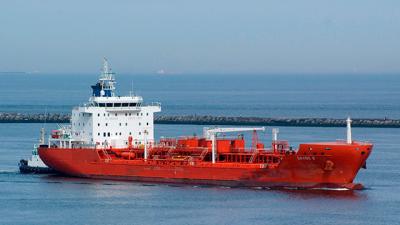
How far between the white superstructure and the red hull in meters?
0.95

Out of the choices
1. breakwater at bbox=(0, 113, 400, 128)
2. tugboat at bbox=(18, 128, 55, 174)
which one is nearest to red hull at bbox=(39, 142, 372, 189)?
tugboat at bbox=(18, 128, 55, 174)

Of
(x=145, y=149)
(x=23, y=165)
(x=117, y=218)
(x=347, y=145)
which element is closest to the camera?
(x=117, y=218)

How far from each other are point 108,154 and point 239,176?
6.98 metres

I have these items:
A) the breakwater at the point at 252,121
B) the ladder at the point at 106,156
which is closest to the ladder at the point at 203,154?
the ladder at the point at 106,156

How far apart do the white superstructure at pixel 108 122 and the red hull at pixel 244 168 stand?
37.4 inches

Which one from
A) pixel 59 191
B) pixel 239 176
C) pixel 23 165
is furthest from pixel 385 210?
pixel 23 165

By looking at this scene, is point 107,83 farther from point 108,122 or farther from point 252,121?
point 252,121

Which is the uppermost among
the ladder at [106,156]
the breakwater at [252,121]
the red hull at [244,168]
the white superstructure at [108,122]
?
the breakwater at [252,121]

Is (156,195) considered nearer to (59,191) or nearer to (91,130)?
(59,191)

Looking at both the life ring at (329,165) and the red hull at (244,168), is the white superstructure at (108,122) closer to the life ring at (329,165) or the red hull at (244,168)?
the red hull at (244,168)

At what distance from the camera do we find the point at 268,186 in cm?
4591

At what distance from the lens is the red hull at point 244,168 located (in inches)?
1753

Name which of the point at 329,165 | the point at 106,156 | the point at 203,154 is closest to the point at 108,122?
the point at 106,156

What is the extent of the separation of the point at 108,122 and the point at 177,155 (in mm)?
4194
